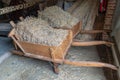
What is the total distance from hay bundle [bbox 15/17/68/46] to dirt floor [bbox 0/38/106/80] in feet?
1.71

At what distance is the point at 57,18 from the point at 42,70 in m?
0.97

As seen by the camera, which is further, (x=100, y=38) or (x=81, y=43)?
(x=100, y=38)

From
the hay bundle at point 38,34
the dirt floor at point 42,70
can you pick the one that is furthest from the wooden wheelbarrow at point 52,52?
the dirt floor at point 42,70

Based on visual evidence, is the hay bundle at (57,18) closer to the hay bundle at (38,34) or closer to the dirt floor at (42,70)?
→ the hay bundle at (38,34)

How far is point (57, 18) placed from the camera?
2.84m

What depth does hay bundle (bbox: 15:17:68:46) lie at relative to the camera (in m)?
2.20

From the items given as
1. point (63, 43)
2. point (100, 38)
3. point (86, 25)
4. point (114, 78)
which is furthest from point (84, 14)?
point (114, 78)

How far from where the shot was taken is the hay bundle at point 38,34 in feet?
7.20

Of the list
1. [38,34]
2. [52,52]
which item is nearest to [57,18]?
[38,34]

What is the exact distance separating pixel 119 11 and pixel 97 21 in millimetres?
987

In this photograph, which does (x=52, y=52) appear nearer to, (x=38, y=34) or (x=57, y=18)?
(x=38, y=34)

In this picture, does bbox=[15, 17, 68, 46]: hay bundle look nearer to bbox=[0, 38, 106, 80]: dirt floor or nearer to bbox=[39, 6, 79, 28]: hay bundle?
bbox=[39, 6, 79, 28]: hay bundle

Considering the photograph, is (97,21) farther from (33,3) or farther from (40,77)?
(40,77)

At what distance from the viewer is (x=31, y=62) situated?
271 centimetres
